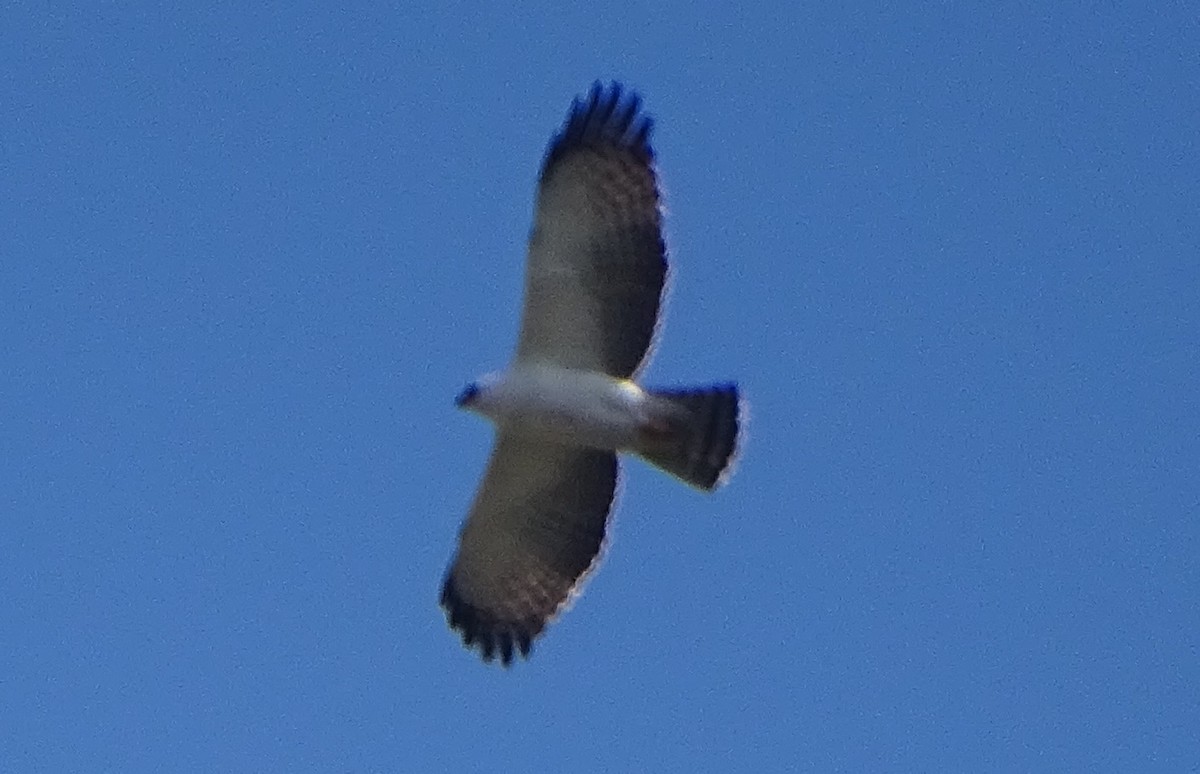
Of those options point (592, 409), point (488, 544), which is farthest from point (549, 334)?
point (488, 544)

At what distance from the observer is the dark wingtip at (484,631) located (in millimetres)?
15977

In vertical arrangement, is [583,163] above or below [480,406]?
above

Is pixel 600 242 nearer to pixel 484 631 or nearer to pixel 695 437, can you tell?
pixel 695 437

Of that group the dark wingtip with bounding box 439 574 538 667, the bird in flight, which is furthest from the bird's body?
the dark wingtip with bounding box 439 574 538 667

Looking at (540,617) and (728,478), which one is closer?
(728,478)

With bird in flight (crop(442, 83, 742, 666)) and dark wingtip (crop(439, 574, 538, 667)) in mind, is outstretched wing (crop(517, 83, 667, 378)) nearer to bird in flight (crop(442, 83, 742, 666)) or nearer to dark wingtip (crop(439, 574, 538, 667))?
bird in flight (crop(442, 83, 742, 666))

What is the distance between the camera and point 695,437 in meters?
15.0

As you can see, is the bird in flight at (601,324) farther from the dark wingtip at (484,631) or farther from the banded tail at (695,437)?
the dark wingtip at (484,631)

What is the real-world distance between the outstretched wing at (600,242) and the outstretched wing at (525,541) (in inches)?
32.9

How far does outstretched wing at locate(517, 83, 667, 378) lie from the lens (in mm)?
14773

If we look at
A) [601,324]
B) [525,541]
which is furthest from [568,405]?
[525,541]

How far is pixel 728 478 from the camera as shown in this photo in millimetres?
14961

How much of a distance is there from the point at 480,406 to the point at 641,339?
91 cm

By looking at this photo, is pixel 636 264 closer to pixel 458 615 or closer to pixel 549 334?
pixel 549 334
